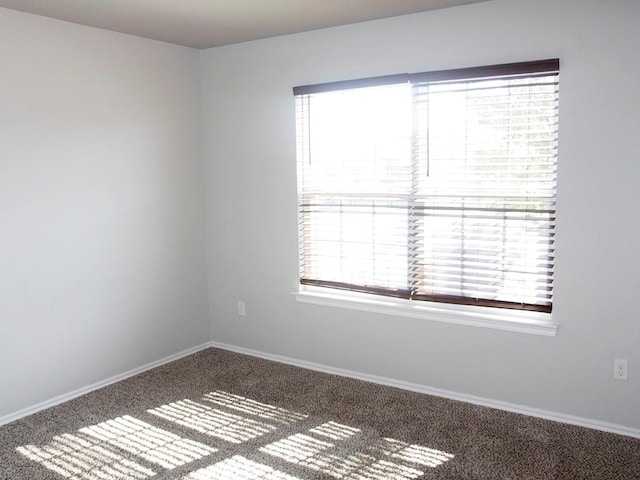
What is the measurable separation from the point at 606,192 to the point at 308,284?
6.85ft

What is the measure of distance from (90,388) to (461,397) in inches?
96.4

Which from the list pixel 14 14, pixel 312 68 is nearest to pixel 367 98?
pixel 312 68

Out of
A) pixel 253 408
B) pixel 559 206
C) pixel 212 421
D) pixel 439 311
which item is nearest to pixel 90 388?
pixel 212 421

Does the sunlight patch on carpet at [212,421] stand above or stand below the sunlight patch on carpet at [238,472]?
above

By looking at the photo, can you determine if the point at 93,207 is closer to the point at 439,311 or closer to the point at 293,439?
the point at 293,439

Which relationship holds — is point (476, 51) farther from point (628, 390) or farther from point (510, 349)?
point (628, 390)

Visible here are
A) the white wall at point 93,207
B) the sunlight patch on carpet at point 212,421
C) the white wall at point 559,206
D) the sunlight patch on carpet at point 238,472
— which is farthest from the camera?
the white wall at point 93,207

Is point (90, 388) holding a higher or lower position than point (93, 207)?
lower

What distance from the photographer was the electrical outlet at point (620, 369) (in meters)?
3.24

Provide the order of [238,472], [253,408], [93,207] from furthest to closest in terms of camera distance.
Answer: [93,207] < [253,408] < [238,472]

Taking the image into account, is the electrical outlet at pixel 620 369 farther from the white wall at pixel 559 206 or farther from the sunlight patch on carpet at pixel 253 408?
the sunlight patch on carpet at pixel 253 408

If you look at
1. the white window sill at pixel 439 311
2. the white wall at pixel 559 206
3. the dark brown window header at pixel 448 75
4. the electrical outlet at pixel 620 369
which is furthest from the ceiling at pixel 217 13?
the electrical outlet at pixel 620 369

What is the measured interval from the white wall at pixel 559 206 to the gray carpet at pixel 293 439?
26cm

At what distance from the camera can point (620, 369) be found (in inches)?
128
